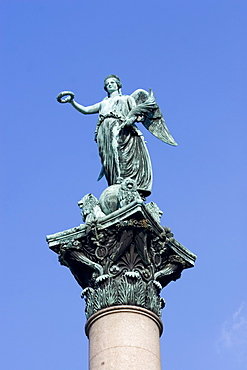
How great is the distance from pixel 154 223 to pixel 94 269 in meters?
1.88

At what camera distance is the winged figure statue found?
23.2 m

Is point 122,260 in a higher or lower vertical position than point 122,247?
lower

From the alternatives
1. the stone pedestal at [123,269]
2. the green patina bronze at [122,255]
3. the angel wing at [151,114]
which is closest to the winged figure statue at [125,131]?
the angel wing at [151,114]

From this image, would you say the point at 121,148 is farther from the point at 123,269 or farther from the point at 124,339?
the point at 124,339

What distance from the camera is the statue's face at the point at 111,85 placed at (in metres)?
25.1

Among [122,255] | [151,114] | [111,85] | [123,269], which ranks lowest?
[123,269]

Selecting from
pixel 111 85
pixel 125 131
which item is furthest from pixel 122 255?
pixel 111 85

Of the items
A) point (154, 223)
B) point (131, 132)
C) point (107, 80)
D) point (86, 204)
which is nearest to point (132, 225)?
point (154, 223)

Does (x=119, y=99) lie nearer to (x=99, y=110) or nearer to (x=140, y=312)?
(x=99, y=110)

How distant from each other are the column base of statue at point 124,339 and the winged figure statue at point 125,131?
4.20 meters

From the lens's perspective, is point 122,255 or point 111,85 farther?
point 111,85

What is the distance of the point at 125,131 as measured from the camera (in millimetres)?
23781

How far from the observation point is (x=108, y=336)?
19359mm

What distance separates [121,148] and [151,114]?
178cm
